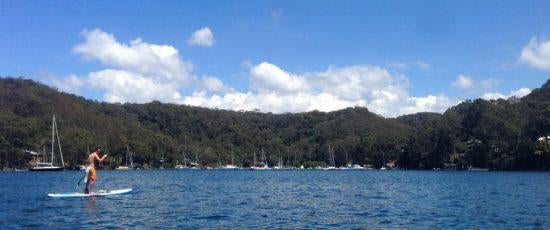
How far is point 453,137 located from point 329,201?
505ft

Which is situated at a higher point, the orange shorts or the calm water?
the orange shorts

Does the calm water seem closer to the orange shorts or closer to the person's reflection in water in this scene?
the person's reflection in water

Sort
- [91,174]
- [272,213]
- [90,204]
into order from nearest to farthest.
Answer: [272,213]
[90,204]
[91,174]

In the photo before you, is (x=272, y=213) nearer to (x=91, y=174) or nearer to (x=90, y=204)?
(x=90, y=204)

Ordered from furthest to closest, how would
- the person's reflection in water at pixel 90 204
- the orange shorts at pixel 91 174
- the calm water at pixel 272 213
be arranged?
the orange shorts at pixel 91 174, the person's reflection in water at pixel 90 204, the calm water at pixel 272 213

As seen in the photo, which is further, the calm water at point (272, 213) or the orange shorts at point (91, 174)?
the orange shorts at point (91, 174)

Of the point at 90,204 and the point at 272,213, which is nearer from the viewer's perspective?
the point at 272,213

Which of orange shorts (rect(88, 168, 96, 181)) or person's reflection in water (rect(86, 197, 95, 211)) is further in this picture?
orange shorts (rect(88, 168, 96, 181))

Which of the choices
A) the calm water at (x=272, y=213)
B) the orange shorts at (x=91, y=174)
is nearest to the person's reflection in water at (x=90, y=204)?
the calm water at (x=272, y=213)

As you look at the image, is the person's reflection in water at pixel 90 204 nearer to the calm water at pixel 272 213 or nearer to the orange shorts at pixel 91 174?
the calm water at pixel 272 213

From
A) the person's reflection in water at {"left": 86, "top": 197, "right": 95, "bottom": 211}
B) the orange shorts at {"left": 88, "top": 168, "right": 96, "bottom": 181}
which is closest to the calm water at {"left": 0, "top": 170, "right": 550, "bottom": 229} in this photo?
the person's reflection in water at {"left": 86, "top": 197, "right": 95, "bottom": 211}

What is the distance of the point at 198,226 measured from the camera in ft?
91.8

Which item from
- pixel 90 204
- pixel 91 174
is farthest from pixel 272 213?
pixel 91 174

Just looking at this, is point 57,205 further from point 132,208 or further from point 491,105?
point 491,105
